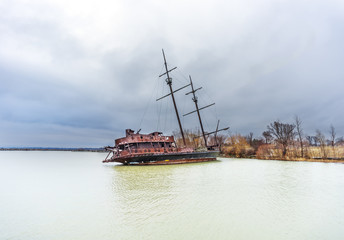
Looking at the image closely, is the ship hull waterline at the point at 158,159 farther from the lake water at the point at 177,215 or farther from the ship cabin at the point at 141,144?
the lake water at the point at 177,215

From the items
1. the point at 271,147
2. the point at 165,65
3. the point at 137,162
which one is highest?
the point at 165,65

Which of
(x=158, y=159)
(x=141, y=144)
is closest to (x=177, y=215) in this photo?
(x=158, y=159)

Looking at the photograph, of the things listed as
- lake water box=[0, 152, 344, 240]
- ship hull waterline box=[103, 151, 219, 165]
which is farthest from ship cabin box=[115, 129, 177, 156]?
lake water box=[0, 152, 344, 240]

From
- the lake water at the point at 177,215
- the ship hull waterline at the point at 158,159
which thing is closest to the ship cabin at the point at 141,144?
the ship hull waterline at the point at 158,159

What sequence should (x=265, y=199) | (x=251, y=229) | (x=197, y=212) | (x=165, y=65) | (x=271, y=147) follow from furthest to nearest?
(x=271, y=147) < (x=165, y=65) < (x=265, y=199) < (x=197, y=212) < (x=251, y=229)

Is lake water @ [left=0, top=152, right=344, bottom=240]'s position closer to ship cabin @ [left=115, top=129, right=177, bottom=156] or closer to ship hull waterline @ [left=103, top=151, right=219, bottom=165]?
ship hull waterline @ [left=103, top=151, right=219, bottom=165]

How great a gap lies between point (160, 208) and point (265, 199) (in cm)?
450

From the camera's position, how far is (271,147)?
133 ft

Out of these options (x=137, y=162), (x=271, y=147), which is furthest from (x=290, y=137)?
(x=137, y=162)

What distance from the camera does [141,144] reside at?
26.3 m

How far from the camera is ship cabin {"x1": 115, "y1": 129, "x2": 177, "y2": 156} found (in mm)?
25031

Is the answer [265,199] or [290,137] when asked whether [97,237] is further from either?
[290,137]

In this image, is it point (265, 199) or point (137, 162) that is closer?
point (265, 199)

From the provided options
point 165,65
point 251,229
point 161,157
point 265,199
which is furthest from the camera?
point 165,65
